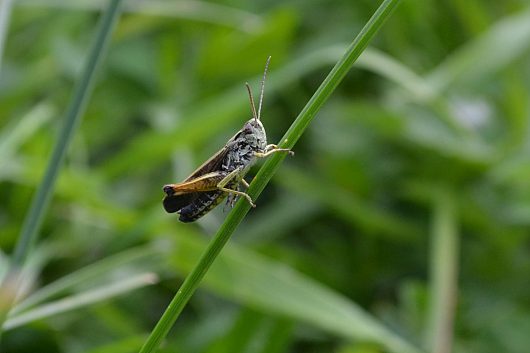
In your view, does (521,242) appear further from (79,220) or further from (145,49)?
(145,49)

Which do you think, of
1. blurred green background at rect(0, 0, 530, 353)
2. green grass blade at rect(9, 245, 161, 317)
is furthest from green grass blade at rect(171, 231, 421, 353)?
green grass blade at rect(9, 245, 161, 317)

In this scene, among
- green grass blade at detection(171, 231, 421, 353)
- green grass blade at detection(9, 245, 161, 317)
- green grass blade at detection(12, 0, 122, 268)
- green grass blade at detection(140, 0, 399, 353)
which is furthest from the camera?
green grass blade at detection(171, 231, 421, 353)

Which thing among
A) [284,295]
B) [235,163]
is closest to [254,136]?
[235,163]

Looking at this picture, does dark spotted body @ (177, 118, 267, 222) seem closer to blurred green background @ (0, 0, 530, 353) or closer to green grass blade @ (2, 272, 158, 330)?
green grass blade @ (2, 272, 158, 330)

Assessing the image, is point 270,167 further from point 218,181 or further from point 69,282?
point 69,282

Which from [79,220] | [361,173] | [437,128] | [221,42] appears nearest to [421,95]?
[437,128]
